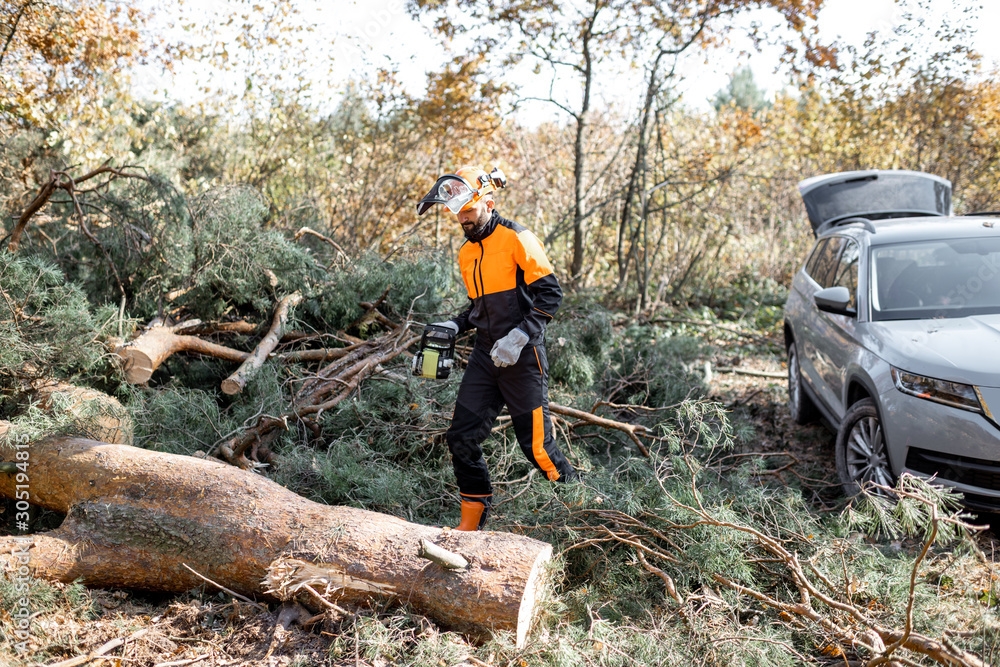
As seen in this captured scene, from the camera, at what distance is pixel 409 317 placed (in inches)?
213

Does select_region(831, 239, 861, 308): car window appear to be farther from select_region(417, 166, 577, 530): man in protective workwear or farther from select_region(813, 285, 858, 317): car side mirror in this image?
select_region(417, 166, 577, 530): man in protective workwear

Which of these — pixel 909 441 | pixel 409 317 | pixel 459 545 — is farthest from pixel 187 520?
pixel 909 441

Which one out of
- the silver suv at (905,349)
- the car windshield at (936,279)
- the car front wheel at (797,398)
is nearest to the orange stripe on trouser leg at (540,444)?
the silver suv at (905,349)

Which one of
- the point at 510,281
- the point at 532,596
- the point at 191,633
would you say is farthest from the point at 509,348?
the point at 191,633

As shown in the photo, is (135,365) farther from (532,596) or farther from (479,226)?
(532,596)

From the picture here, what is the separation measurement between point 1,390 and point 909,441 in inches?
212

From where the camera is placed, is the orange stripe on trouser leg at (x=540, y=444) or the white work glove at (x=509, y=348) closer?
the white work glove at (x=509, y=348)

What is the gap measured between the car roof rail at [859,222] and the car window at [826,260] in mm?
186

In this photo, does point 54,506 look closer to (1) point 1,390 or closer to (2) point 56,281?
(1) point 1,390

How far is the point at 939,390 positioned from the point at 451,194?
9.15ft

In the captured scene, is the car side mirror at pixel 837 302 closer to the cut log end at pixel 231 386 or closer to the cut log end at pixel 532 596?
the cut log end at pixel 532 596

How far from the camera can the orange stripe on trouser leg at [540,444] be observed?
3.58 metres

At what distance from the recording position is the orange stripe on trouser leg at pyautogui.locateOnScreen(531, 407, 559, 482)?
3.58m

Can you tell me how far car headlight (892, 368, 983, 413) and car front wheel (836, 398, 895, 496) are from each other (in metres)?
0.26
